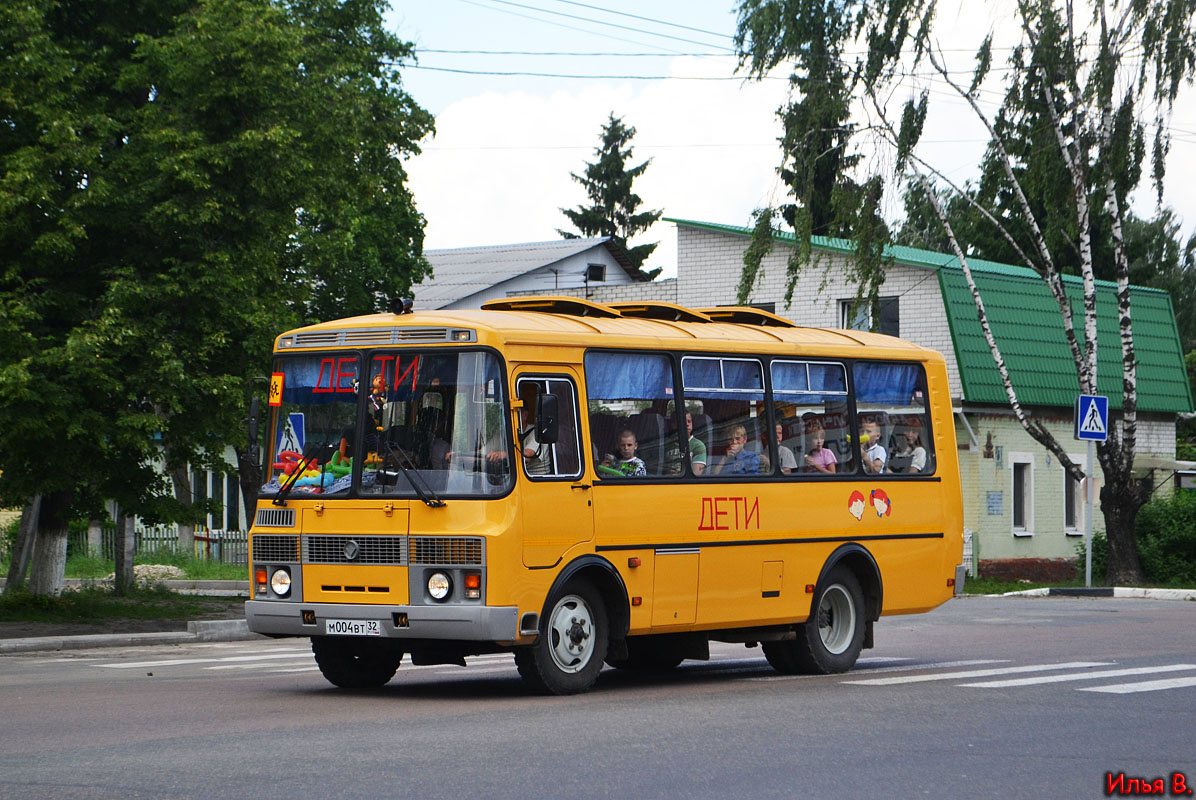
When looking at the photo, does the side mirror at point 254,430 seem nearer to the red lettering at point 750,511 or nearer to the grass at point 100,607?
the red lettering at point 750,511

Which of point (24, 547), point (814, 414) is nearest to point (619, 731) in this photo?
point (814, 414)

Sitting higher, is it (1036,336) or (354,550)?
(1036,336)

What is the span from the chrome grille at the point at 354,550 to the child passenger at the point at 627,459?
6.41 ft

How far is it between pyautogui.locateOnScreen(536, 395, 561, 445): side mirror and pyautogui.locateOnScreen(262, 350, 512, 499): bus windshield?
0.33 meters

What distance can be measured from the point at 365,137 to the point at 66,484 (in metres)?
10.6

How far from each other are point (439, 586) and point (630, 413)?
237cm

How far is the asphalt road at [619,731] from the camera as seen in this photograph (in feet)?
28.1

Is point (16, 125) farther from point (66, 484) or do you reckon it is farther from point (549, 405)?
point (549, 405)

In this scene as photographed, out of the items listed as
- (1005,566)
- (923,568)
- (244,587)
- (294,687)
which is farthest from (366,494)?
(1005,566)

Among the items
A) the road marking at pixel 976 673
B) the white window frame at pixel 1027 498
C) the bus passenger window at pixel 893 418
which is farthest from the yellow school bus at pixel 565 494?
the white window frame at pixel 1027 498

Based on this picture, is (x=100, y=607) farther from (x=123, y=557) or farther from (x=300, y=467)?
(x=300, y=467)

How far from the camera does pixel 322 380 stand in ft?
44.1

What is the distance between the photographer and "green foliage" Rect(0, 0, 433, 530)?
2100cm

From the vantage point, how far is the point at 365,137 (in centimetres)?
3050
